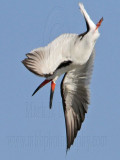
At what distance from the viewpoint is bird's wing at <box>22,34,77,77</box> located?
35.8 ft

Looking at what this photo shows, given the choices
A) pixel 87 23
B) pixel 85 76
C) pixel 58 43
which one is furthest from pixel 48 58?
pixel 85 76

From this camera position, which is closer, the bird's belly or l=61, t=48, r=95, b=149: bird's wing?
the bird's belly

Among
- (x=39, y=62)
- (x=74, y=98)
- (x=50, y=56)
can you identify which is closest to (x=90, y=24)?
(x=50, y=56)

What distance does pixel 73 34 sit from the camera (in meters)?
11.1

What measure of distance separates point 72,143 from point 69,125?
0.56m

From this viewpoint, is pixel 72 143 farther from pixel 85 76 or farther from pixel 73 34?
pixel 73 34

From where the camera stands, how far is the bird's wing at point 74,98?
1345 centimetres

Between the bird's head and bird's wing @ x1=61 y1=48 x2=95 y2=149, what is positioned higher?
the bird's head

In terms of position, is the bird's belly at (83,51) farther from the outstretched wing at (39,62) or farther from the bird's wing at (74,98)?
the bird's wing at (74,98)

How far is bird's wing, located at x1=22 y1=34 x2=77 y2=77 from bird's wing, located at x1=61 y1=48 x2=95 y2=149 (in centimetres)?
228

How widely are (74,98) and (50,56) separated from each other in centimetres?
320

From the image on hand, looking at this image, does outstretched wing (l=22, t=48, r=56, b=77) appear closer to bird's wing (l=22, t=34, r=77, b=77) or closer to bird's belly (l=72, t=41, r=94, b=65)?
bird's wing (l=22, t=34, r=77, b=77)

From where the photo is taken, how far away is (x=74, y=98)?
13961mm

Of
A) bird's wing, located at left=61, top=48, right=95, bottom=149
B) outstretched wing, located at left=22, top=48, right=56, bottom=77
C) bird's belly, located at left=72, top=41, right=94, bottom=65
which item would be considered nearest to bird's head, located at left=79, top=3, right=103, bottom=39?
bird's belly, located at left=72, top=41, right=94, bottom=65
